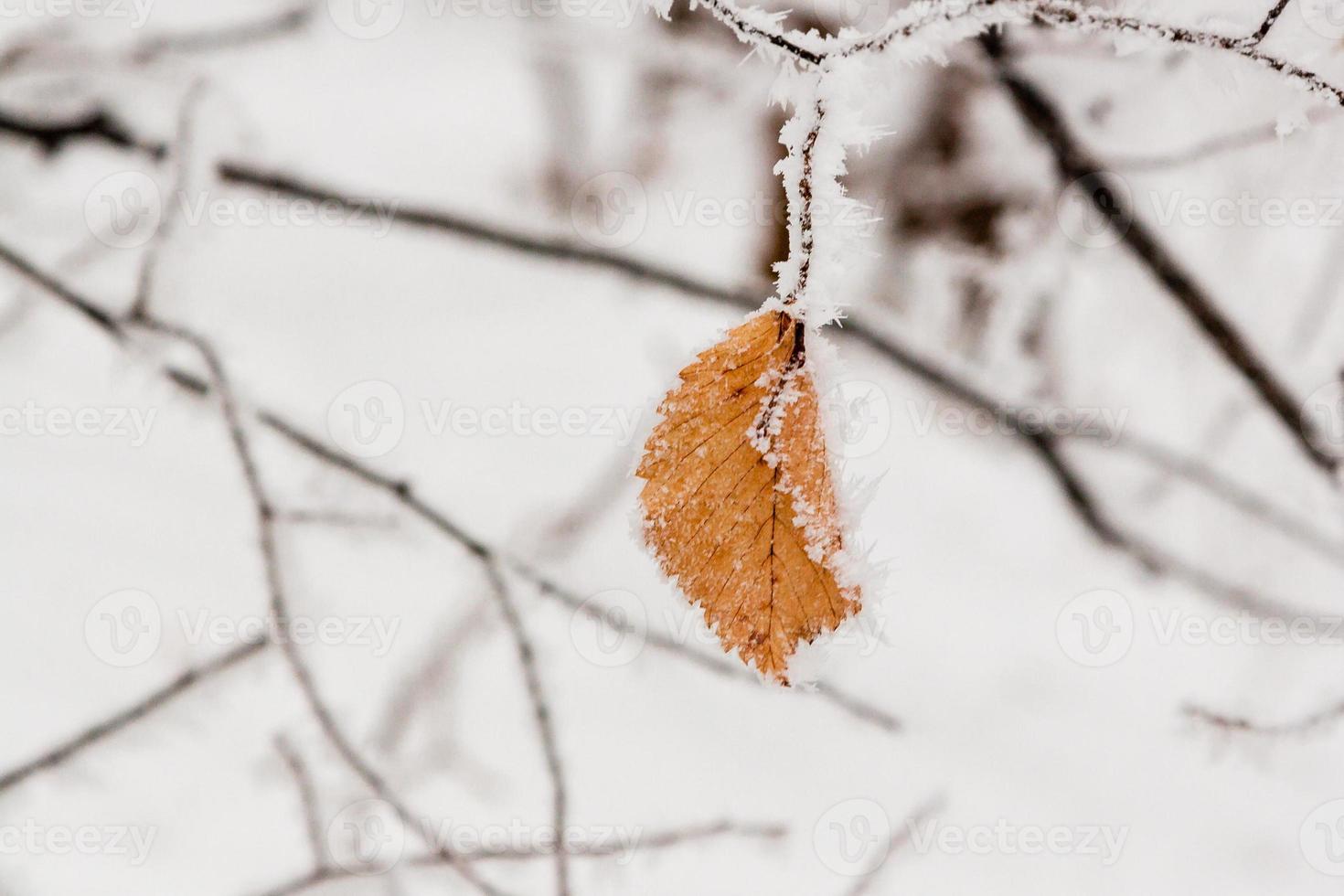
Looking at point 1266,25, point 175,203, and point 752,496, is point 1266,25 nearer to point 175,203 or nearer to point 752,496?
point 752,496

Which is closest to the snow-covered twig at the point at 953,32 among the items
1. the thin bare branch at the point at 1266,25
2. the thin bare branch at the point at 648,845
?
the thin bare branch at the point at 1266,25

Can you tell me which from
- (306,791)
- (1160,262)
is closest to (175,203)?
(306,791)

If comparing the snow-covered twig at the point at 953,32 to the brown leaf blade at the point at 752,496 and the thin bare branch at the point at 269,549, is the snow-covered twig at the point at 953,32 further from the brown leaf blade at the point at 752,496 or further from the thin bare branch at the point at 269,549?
the thin bare branch at the point at 269,549

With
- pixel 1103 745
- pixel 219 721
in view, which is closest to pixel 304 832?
pixel 219 721

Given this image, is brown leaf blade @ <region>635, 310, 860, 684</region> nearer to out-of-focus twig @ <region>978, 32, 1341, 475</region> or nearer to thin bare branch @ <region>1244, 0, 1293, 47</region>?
thin bare branch @ <region>1244, 0, 1293, 47</region>

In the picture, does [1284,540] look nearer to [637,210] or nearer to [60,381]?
[637,210]

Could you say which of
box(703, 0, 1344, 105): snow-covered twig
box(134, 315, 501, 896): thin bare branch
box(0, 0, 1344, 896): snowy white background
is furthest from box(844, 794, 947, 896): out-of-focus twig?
box(703, 0, 1344, 105): snow-covered twig
